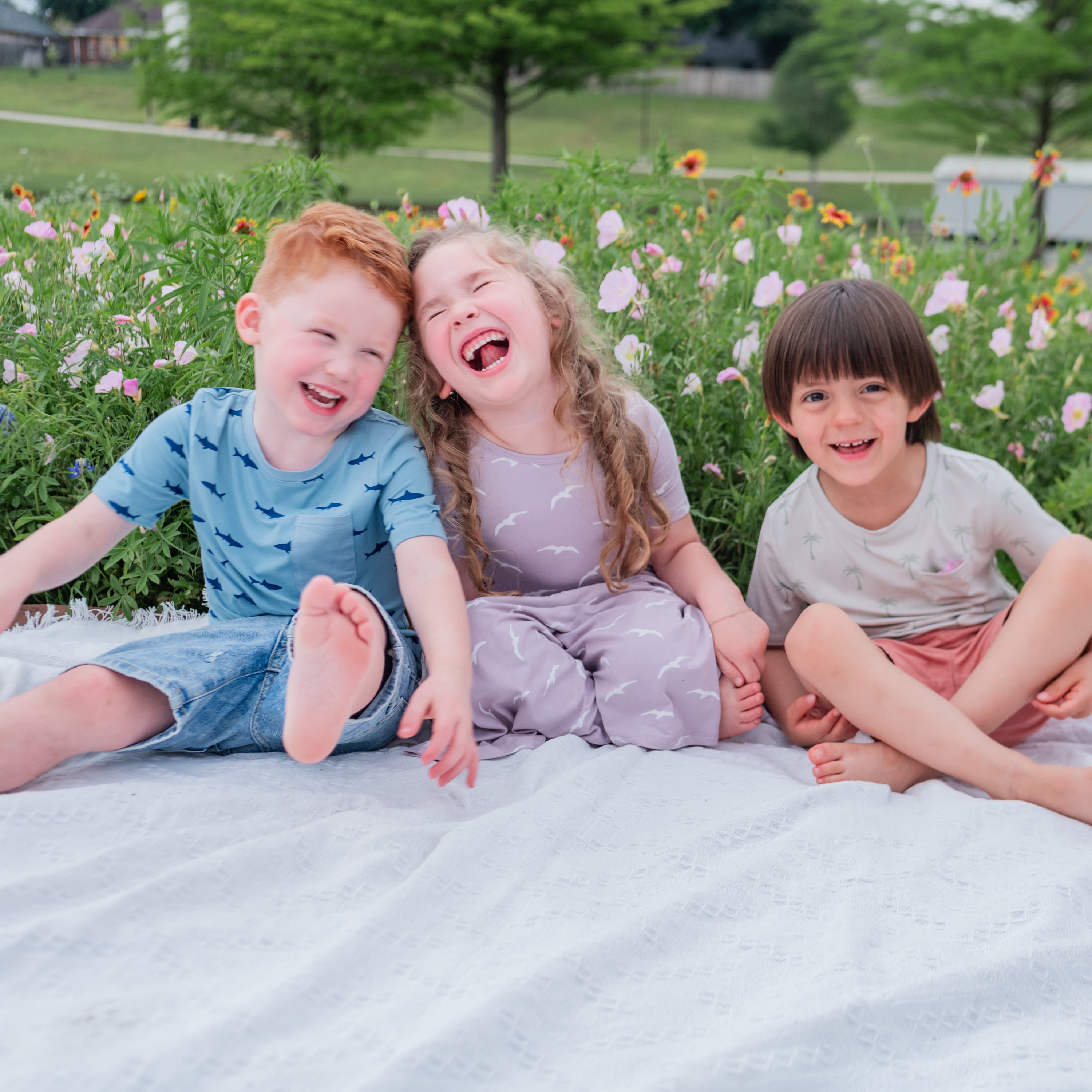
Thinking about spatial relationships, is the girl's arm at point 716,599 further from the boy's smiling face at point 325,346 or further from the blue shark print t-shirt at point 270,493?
the boy's smiling face at point 325,346

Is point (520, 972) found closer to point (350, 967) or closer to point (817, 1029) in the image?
point (350, 967)

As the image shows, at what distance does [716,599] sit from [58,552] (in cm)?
112

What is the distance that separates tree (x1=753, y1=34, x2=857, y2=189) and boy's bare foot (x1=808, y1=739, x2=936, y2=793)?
99.5 ft

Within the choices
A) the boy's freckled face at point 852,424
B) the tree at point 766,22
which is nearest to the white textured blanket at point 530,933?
the boy's freckled face at point 852,424

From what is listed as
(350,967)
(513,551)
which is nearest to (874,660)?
(513,551)

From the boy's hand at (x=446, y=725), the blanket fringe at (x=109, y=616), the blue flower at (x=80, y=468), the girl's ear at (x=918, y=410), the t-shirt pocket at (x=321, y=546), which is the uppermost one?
the girl's ear at (x=918, y=410)

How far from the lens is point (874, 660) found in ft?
5.45

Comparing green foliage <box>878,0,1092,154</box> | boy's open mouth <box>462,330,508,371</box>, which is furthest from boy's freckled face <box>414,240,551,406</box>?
green foliage <box>878,0,1092,154</box>

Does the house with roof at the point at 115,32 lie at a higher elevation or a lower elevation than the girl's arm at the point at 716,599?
higher

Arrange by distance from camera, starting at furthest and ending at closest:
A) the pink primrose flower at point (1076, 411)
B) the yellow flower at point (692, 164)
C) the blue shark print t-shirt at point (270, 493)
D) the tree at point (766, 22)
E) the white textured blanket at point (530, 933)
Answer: the tree at point (766, 22) → the yellow flower at point (692, 164) → the pink primrose flower at point (1076, 411) → the blue shark print t-shirt at point (270, 493) → the white textured blanket at point (530, 933)

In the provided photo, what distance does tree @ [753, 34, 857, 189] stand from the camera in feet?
97.9

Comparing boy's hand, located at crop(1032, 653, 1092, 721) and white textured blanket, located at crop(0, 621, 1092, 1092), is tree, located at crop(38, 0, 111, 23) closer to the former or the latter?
white textured blanket, located at crop(0, 621, 1092, 1092)

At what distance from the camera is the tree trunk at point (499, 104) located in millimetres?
20156

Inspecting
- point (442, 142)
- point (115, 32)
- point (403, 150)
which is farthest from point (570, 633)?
point (442, 142)
